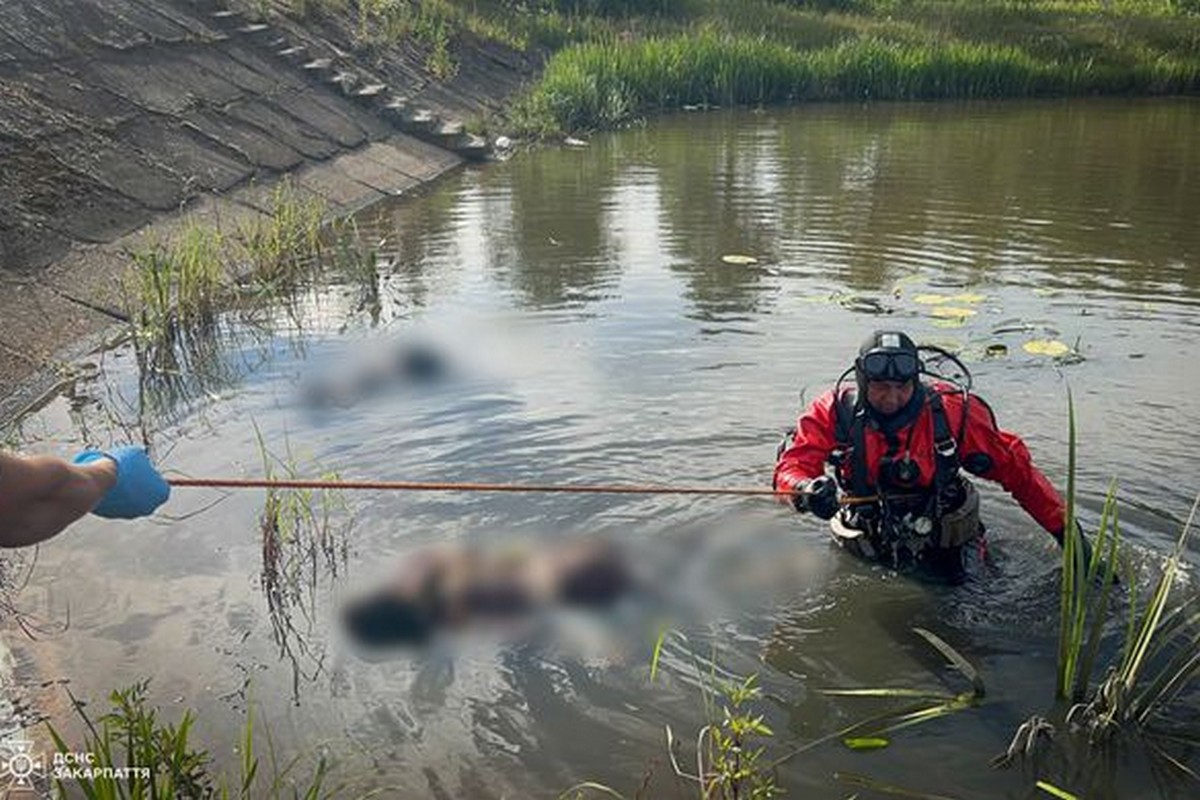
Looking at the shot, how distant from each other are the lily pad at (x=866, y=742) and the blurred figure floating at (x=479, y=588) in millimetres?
1440

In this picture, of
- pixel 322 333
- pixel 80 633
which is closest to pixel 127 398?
pixel 322 333

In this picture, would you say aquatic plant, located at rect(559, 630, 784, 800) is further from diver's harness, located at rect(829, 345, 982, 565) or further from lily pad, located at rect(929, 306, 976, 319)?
lily pad, located at rect(929, 306, 976, 319)

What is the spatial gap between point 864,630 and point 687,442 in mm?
2148

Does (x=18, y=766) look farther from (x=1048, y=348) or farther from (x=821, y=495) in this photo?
(x=1048, y=348)

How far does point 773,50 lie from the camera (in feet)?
77.4

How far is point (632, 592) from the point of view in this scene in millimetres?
5316

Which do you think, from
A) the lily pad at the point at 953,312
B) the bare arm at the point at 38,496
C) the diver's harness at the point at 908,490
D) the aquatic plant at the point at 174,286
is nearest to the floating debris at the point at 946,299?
the lily pad at the point at 953,312

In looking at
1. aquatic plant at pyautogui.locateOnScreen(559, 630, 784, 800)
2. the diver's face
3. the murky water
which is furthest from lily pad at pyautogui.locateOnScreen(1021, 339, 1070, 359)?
aquatic plant at pyautogui.locateOnScreen(559, 630, 784, 800)

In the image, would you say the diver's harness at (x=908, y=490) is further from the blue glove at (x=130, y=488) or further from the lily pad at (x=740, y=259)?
the lily pad at (x=740, y=259)

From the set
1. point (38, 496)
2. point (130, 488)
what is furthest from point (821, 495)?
point (38, 496)

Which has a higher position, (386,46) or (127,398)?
(386,46)

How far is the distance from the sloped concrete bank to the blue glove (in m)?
4.36

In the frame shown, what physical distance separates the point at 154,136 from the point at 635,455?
8.06m

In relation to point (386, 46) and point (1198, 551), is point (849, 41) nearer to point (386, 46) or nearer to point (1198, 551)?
point (386, 46)
